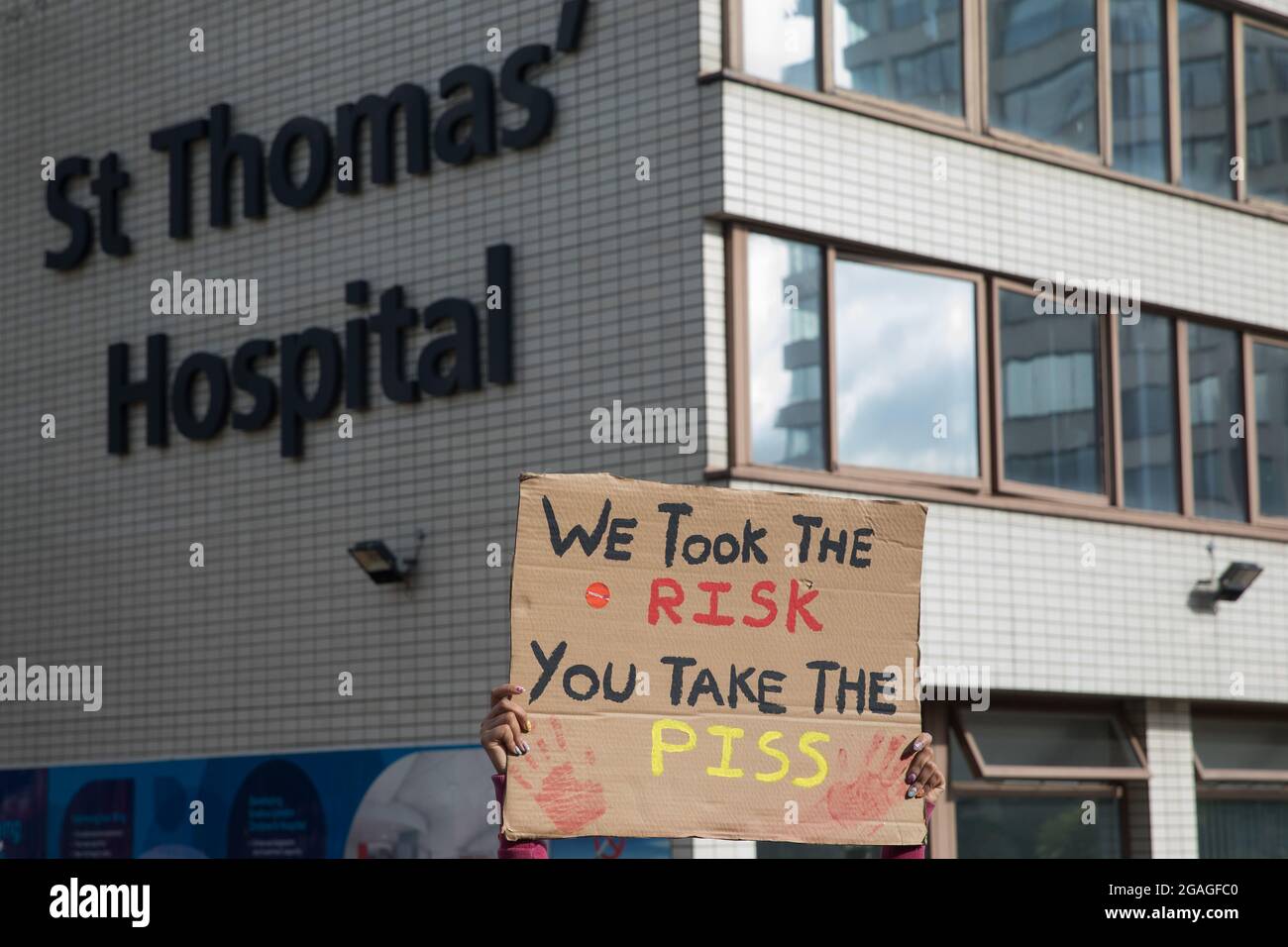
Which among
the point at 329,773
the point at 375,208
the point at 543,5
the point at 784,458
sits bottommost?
the point at 329,773

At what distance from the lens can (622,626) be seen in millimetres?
5500

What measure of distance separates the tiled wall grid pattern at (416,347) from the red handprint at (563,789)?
5.70 m

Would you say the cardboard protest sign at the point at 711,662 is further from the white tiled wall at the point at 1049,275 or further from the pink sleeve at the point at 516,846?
the white tiled wall at the point at 1049,275

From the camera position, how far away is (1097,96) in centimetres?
1329

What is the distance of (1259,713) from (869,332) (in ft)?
14.7

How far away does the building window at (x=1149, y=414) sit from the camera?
13.2 meters

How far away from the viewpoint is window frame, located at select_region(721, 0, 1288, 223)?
38.4ft

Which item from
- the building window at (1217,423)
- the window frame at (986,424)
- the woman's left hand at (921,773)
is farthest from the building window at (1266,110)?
the woman's left hand at (921,773)

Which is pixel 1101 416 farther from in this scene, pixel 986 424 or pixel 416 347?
pixel 416 347

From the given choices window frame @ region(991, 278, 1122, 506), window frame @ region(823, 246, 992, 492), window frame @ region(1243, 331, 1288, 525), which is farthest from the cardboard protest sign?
window frame @ region(1243, 331, 1288, 525)

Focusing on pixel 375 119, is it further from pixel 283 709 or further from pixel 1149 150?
pixel 1149 150

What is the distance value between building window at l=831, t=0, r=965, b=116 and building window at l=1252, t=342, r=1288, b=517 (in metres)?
3.32

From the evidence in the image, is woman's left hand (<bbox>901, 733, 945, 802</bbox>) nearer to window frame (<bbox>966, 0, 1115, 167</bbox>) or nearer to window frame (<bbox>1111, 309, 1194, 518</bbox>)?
window frame (<bbox>1111, 309, 1194, 518</bbox>)
